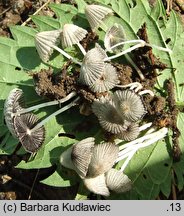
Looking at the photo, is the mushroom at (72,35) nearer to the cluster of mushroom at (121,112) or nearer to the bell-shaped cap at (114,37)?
the bell-shaped cap at (114,37)

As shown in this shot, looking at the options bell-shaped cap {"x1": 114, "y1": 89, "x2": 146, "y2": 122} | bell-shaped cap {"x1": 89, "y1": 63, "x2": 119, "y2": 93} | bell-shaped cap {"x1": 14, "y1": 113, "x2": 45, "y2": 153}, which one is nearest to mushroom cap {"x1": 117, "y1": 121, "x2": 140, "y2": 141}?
bell-shaped cap {"x1": 114, "y1": 89, "x2": 146, "y2": 122}

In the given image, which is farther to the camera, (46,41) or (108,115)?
(46,41)

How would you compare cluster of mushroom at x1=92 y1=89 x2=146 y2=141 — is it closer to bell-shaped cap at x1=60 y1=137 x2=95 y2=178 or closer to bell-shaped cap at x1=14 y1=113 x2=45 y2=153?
bell-shaped cap at x1=60 y1=137 x2=95 y2=178

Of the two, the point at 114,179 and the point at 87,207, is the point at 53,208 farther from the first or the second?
the point at 114,179

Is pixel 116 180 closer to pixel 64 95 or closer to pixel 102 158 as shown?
pixel 102 158

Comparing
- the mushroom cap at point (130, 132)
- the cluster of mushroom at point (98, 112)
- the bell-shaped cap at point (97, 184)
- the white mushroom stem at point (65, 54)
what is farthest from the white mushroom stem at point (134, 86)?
the bell-shaped cap at point (97, 184)

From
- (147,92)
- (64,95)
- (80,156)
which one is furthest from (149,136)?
(64,95)
